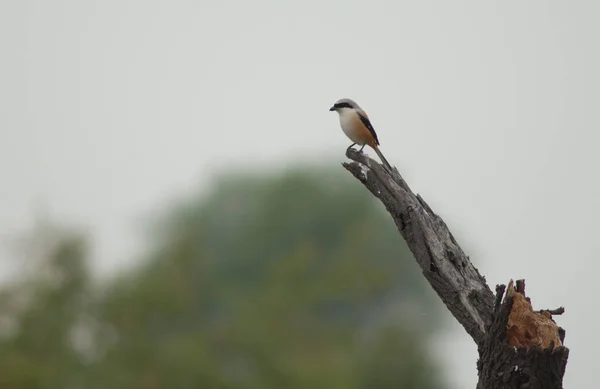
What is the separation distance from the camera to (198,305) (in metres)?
42.7

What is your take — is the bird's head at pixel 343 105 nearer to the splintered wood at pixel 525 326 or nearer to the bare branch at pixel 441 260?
the bare branch at pixel 441 260

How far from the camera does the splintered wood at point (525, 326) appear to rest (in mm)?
6711

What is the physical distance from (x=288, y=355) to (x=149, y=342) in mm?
5689

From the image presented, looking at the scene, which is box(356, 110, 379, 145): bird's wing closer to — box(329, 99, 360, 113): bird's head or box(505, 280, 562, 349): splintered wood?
box(329, 99, 360, 113): bird's head

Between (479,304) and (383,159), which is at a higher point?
(383,159)

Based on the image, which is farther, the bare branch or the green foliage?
the green foliage

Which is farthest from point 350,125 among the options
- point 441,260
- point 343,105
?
point 441,260

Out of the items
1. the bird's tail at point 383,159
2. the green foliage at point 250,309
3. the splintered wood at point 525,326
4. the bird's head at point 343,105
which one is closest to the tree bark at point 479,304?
the splintered wood at point 525,326

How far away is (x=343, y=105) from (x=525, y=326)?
14.6 feet

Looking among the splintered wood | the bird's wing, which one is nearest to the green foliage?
the bird's wing

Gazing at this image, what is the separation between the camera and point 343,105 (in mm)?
10703

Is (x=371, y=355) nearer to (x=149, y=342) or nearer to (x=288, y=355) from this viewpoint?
(x=288, y=355)

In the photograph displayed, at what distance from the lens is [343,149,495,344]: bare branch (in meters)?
7.56

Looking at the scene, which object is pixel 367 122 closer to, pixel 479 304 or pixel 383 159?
pixel 383 159
